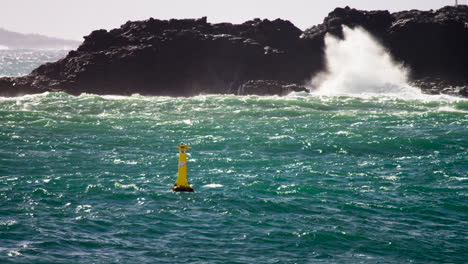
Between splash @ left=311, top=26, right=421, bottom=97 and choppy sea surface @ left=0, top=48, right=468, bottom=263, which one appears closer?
choppy sea surface @ left=0, top=48, right=468, bottom=263

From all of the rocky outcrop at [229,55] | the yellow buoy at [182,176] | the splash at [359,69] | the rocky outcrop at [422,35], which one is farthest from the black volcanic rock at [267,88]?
the yellow buoy at [182,176]

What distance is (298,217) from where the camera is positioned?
831 inches

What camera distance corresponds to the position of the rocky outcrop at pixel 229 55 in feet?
227

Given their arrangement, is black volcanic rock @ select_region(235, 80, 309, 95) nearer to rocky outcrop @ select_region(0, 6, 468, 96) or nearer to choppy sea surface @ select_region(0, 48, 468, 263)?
rocky outcrop @ select_region(0, 6, 468, 96)

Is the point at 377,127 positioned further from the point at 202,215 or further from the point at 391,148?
the point at 202,215

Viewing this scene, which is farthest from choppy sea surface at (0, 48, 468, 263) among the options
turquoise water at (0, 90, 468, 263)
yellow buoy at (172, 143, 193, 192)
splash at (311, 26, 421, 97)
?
splash at (311, 26, 421, 97)

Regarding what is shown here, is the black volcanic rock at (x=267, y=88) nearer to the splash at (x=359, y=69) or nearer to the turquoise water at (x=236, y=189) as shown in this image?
the splash at (x=359, y=69)

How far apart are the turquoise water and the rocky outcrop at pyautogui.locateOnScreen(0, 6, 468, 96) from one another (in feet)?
75.4

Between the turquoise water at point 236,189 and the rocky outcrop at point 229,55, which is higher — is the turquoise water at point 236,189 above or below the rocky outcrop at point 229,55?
below

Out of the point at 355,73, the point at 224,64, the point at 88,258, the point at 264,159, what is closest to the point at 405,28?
the point at 355,73

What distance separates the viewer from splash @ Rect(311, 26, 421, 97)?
71.2m

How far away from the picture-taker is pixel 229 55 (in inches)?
2906

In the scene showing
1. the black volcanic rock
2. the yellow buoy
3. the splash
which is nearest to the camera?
the yellow buoy

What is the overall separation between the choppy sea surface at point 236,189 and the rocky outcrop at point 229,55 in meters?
22.7
